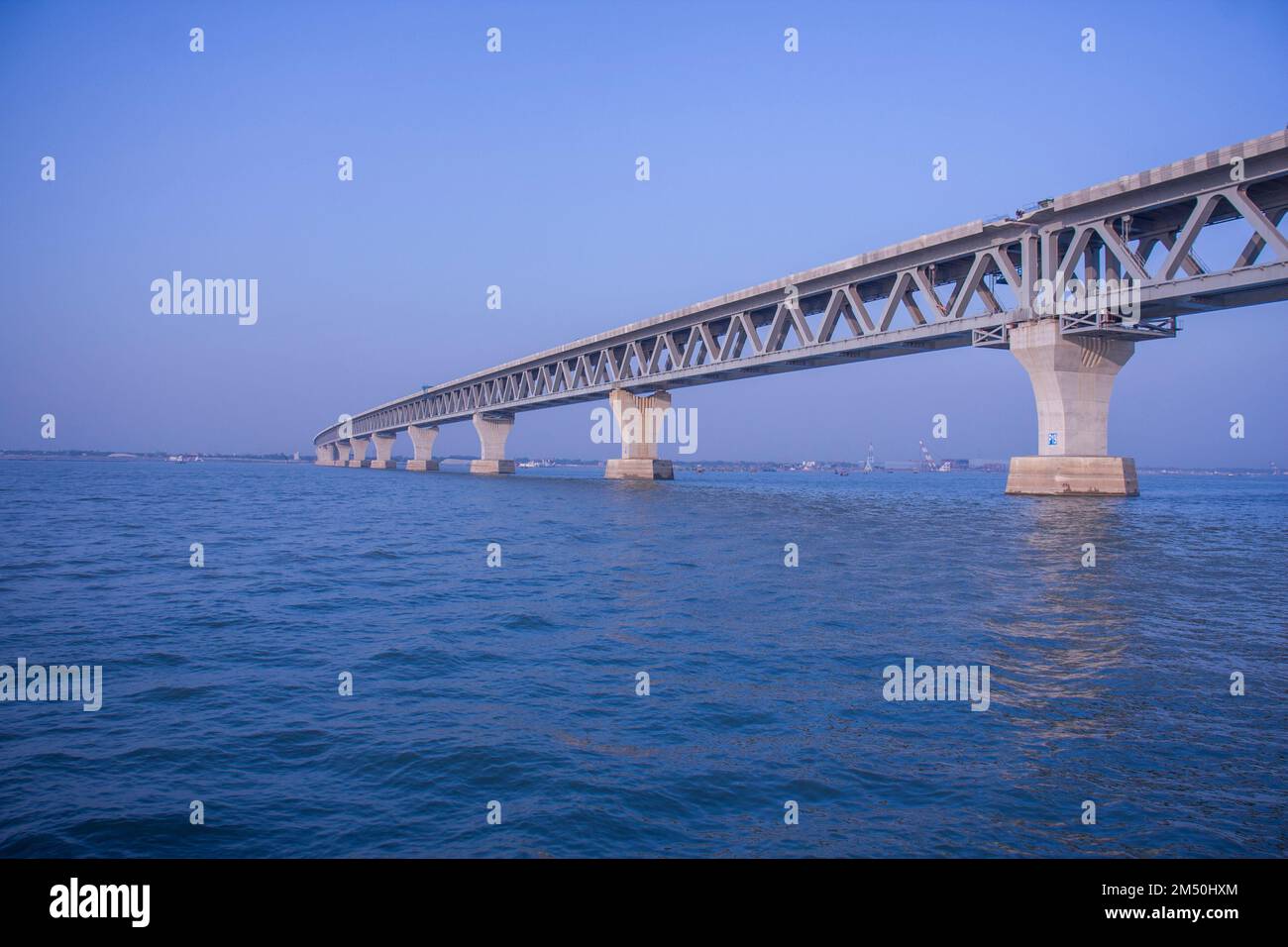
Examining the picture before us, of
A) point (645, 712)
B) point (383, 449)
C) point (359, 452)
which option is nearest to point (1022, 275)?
point (645, 712)

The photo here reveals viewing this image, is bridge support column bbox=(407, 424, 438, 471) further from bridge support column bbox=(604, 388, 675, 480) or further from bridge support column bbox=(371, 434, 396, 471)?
bridge support column bbox=(604, 388, 675, 480)

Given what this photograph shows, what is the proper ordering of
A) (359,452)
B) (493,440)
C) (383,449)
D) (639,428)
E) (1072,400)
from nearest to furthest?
(1072,400), (639,428), (493,440), (383,449), (359,452)

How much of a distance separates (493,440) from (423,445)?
32050 mm

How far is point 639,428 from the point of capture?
249 feet

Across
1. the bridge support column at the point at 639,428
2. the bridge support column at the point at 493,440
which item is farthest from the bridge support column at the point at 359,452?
the bridge support column at the point at 639,428

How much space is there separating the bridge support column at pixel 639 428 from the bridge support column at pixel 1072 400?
4105 cm

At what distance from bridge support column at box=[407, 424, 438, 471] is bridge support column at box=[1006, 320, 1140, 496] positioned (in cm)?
10950

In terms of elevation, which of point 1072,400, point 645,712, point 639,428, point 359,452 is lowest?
point 645,712

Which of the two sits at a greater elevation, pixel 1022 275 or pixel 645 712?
pixel 1022 275

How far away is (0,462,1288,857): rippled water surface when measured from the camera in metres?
5.34

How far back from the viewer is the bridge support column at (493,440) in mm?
106812

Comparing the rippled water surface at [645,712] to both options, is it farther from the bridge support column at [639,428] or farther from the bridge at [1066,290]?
the bridge support column at [639,428]

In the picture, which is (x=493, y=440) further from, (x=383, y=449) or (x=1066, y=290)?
(x=1066, y=290)
